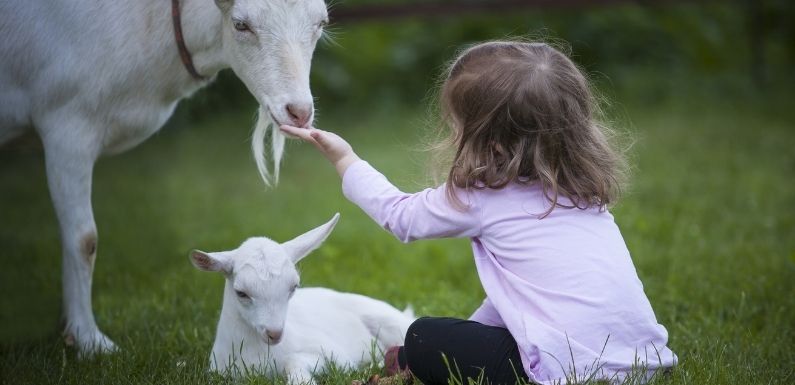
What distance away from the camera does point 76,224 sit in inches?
131

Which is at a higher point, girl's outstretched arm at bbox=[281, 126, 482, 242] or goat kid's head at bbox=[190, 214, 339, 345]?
girl's outstretched arm at bbox=[281, 126, 482, 242]

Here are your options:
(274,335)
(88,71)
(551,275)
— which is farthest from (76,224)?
(551,275)

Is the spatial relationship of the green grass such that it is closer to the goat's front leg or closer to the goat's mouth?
the goat's front leg

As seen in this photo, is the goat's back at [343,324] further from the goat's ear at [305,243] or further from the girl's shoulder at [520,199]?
the girl's shoulder at [520,199]

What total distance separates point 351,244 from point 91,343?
2.11m

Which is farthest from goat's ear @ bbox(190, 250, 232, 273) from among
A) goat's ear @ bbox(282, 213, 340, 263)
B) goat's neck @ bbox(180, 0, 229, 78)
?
goat's neck @ bbox(180, 0, 229, 78)

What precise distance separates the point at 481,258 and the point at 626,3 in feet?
23.0

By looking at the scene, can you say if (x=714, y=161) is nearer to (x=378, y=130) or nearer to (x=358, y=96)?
(x=378, y=130)

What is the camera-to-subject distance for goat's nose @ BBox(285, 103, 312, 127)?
9.68 feet

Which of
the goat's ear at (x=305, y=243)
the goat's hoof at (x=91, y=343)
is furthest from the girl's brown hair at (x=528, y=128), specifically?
the goat's hoof at (x=91, y=343)

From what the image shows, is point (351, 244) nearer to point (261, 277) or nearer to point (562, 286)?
point (261, 277)

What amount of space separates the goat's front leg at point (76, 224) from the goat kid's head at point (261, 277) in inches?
30.6

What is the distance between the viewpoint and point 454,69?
2.74 m

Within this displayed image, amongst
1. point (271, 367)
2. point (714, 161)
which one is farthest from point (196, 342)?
point (714, 161)
